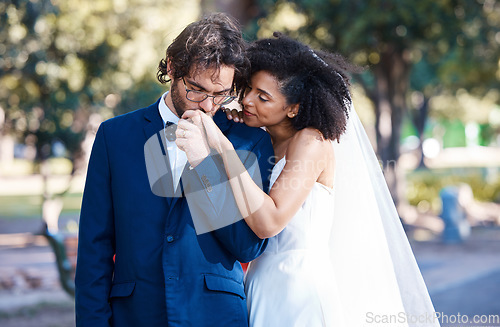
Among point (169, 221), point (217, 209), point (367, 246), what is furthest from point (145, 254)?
point (367, 246)

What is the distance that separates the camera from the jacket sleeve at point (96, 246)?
7.86ft

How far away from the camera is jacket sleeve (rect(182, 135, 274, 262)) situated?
2.34 meters

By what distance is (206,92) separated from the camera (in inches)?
98.6

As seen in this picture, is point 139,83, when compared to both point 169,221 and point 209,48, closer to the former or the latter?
point 209,48

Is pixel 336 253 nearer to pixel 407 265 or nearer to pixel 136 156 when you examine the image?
pixel 407 265

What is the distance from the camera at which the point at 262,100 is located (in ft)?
9.11

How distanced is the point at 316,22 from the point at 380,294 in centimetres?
903

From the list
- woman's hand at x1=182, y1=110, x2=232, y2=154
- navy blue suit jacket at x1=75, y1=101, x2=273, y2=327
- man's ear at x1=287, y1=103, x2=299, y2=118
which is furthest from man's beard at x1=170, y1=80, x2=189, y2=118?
man's ear at x1=287, y1=103, x2=299, y2=118

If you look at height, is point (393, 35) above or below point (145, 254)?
above

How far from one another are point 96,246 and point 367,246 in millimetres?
1463

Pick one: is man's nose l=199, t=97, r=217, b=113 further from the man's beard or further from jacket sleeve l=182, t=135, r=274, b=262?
jacket sleeve l=182, t=135, r=274, b=262

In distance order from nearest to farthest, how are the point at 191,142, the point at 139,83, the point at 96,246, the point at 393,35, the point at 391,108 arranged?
the point at 191,142 < the point at 96,246 < the point at 393,35 < the point at 139,83 < the point at 391,108

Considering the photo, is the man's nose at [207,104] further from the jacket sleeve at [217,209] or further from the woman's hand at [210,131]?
the jacket sleeve at [217,209]

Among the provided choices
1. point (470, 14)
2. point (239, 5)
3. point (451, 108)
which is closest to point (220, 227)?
point (239, 5)
